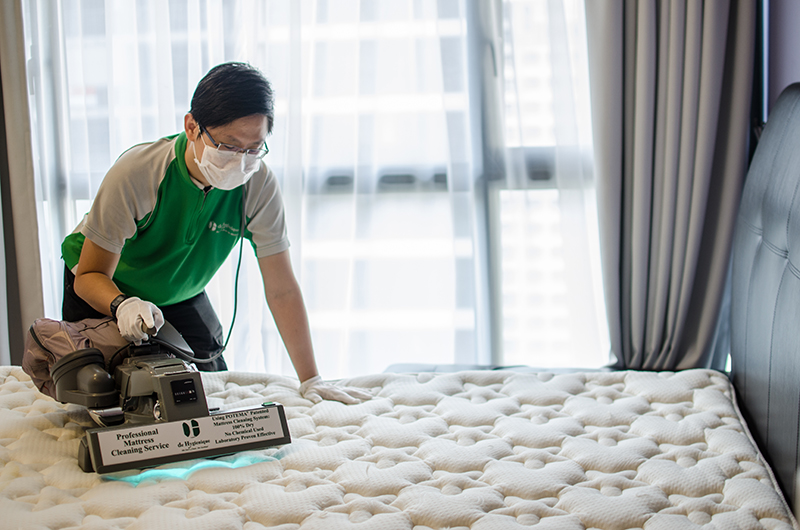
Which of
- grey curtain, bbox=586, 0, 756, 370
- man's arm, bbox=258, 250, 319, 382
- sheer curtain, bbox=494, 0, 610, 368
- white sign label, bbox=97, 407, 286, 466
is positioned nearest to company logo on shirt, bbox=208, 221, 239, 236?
man's arm, bbox=258, 250, 319, 382

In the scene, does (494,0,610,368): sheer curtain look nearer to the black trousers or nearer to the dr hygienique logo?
the black trousers

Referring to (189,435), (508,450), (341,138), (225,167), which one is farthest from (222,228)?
(508,450)

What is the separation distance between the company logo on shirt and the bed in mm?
384

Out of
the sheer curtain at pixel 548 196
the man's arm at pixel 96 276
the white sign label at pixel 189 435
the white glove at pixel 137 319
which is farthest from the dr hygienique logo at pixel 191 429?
the sheer curtain at pixel 548 196

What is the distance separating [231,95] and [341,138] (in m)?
0.96

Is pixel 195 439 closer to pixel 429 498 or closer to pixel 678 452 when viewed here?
pixel 429 498

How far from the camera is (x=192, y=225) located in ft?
5.22

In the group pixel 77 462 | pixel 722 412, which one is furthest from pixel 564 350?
pixel 77 462

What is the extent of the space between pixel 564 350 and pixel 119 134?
6.03 feet

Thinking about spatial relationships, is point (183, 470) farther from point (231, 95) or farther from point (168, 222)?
point (231, 95)

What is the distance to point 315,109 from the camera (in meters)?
2.29

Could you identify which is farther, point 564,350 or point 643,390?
point 564,350

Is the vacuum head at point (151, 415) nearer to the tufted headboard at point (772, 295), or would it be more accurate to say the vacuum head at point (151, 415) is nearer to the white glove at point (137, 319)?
the white glove at point (137, 319)

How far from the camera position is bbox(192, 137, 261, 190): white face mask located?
1.45 metres
